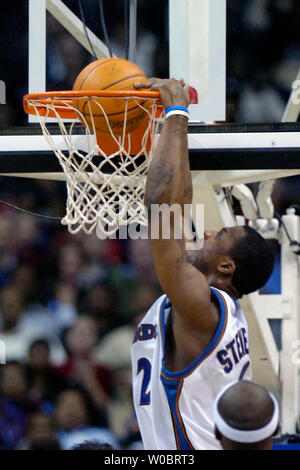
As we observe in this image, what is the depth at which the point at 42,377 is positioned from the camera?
450 cm

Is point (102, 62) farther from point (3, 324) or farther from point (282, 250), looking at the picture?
point (3, 324)

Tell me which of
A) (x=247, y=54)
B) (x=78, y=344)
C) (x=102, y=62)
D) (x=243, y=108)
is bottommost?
(x=78, y=344)

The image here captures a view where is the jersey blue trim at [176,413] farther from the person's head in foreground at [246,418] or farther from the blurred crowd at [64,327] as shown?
the blurred crowd at [64,327]

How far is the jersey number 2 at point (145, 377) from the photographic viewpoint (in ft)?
7.51

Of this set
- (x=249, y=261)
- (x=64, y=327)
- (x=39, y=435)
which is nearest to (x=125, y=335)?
(x=64, y=327)

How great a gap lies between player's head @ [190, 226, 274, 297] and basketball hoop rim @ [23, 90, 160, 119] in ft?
1.80

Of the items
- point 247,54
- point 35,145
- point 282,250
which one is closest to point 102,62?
point 35,145

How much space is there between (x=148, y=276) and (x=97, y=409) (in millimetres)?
910

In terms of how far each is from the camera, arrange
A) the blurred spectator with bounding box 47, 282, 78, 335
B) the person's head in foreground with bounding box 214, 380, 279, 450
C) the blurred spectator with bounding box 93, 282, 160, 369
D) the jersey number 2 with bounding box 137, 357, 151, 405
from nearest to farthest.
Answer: the person's head in foreground with bounding box 214, 380, 279, 450 → the jersey number 2 with bounding box 137, 357, 151, 405 → the blurred spectator with bounding box 93, 282, 160, 369 → the blurred spectator with bounding box 47, 282, 78, 335

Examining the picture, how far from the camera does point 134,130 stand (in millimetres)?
2477

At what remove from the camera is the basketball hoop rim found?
2.36 metres

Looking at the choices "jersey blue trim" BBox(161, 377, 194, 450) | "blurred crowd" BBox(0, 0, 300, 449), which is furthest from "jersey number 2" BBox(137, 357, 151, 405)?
"blurred crowd" BBox(0, 0, 300, 449)

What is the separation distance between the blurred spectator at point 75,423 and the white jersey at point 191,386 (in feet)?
6.83

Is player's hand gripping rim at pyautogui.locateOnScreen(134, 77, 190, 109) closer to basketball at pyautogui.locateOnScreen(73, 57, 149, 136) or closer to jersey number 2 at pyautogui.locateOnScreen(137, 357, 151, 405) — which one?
basketball at pyautogui.locateOnScreen(73, 57, 149, 136)
